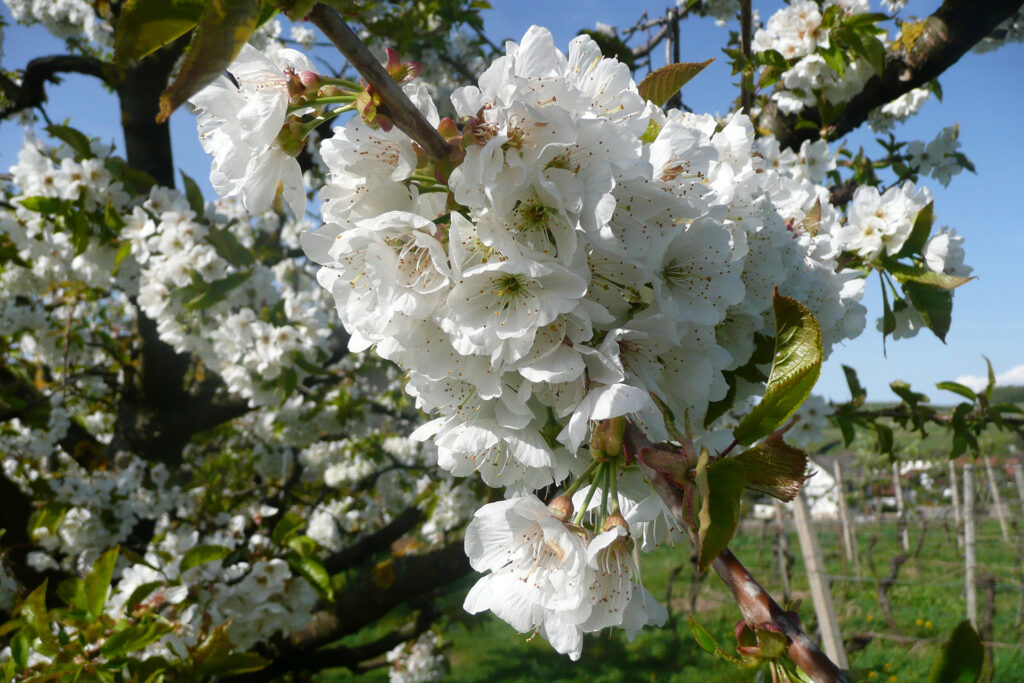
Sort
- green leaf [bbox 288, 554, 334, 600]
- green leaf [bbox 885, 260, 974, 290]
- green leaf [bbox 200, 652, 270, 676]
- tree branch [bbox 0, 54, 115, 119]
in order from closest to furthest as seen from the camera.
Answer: green leaf [bbox 885, 260, 974, 290] < green leaf [bbox 200, 652, 270, 676] < green leaf [bbox 288, 554, 334, 600] < tree branch [bbox 0, 54, 115, 119]

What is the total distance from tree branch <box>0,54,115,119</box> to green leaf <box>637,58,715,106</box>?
3298mm

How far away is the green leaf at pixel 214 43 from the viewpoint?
49 centimetres

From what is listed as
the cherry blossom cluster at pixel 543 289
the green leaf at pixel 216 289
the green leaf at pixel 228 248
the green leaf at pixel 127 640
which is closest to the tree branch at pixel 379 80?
the cherry blossom cluster at pixel 543 289

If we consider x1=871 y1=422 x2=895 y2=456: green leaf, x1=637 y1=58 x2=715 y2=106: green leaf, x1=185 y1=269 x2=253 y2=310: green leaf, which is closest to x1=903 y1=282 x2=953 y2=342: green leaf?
x1=871 y1=422 x2=895 y2=456: green leaf

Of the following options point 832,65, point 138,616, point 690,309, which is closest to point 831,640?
point 832,65

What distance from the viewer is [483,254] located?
0.70m

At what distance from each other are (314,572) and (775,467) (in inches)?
79.2

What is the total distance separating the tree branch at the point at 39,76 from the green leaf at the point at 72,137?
2.62 ft

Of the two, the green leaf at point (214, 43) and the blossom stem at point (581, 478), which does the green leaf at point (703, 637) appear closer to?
the blossom stem at point (581, 478)

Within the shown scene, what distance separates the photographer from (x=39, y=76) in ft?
11.2

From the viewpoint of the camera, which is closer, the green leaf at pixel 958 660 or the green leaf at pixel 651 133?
the green leaf at pixel 958 660

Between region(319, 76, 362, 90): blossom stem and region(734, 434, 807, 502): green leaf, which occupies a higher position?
region(319, 76, 362, 90): blossom stem

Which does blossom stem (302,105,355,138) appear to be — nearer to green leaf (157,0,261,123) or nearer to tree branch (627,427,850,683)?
green leaf (157,0,261,123)

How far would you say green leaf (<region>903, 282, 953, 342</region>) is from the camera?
1.52 metres
